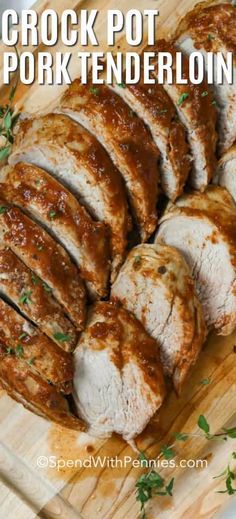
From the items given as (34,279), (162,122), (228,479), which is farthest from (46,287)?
(228,479)

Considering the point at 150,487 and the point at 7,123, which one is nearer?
the point at 150,487

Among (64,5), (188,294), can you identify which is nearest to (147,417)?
(188,294)

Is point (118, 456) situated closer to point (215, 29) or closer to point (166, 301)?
point (166, 301)

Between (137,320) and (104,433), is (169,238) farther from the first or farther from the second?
(104,433)

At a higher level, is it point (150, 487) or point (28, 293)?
point (28, 293)

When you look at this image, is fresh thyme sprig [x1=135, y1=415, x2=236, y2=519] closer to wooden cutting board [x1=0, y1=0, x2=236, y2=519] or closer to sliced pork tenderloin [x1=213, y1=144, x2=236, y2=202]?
wooden cutting board [x1=0, y1=0, x2=236, y2=519]

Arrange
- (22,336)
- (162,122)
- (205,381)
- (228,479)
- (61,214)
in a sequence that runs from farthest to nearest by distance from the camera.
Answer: (205,381) < (228,479) < (162,122) < (61,214) < (22,336)
